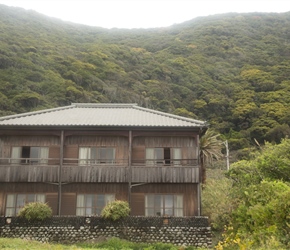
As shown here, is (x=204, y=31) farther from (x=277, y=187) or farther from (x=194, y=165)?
(x=277, y=187)

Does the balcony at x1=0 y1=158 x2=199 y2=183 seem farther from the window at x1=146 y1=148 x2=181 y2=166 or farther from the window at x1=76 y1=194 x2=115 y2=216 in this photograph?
the window at x1=76 y1=194 x2=115 y2=216

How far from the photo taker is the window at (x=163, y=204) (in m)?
27.4

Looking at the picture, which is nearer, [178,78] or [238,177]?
[238,177]

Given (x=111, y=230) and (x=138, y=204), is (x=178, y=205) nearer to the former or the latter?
(x=138, y=204)

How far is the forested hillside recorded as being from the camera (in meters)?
59.2

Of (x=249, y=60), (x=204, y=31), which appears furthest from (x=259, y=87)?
(x=204, y=31)

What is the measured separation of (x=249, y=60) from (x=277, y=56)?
5.82 meters

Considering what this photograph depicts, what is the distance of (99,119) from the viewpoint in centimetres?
2894

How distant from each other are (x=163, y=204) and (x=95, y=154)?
19.7 feet

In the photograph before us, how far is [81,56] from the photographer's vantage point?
77.0 meters

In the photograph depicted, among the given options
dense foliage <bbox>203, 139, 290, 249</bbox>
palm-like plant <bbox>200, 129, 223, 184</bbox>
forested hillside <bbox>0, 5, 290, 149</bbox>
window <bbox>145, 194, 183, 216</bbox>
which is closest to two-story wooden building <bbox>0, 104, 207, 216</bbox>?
window <bbox>145, 194, 183, 216</bbox>

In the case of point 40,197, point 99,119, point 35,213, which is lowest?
point 35,213

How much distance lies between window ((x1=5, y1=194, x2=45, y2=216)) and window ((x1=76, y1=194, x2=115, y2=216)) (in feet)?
8.77

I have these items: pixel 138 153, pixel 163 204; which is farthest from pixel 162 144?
pixel 163 204
